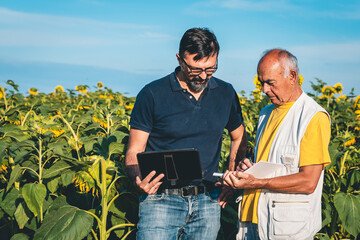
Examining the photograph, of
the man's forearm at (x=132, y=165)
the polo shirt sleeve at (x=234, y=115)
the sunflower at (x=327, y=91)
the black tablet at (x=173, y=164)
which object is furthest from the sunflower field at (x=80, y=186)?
the sunflower at (x=327, y=91)

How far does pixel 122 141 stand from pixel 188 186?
0.94m

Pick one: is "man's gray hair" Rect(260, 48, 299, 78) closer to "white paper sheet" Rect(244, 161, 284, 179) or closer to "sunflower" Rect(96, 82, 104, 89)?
"white paper sheet" Rect(244, 161, 284, 179)

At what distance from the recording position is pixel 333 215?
3.97m

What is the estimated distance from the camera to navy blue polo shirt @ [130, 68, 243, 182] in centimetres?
274

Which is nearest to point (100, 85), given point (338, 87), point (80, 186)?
point (338, 87)

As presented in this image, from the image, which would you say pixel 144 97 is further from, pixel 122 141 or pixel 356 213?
pixel 356 213

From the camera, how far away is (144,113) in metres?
2.73

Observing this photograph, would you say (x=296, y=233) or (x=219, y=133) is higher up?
(x=219, y=133)

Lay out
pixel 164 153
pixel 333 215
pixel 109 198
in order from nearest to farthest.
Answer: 1. pixel 164 153
2. pixel 109 198
3. pixel 333 215

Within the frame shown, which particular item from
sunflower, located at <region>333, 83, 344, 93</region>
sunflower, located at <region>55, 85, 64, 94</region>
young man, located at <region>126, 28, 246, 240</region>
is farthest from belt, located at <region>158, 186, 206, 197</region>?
sunflower, located at <region>55, 85, 64, 94</region>

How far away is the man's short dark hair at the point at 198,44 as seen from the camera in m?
2.64

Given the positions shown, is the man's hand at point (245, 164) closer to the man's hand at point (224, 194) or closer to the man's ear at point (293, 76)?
the man's hand at point (224, 194)

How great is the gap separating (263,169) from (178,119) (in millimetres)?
574

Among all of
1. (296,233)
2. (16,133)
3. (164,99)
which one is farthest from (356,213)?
(16,133)
